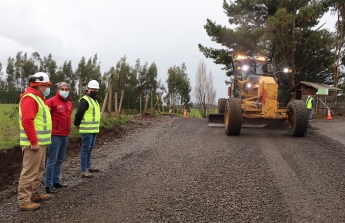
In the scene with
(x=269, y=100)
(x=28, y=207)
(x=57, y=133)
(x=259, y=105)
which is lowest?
(x=28, y=207)

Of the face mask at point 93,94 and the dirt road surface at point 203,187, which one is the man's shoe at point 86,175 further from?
the face mask at point 93,94

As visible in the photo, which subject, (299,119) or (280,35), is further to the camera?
(280,35)

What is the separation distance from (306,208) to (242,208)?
2.86 ft

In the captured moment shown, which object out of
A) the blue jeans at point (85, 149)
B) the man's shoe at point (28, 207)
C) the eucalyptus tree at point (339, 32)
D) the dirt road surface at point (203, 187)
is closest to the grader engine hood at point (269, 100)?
the dirt road surface at point (203, 187)

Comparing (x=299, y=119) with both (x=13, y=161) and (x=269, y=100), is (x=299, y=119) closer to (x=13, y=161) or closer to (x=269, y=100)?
(x=269, y=100)

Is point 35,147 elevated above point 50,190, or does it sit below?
above

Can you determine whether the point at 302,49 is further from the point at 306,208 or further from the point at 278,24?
the point at 306,208

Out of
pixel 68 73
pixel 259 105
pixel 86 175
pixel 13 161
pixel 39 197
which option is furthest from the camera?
pixel 68 73

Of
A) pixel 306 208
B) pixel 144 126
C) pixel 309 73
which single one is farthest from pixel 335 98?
pixel 306 208

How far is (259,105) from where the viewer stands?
11000 millimetres

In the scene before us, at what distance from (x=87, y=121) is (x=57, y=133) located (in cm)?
94

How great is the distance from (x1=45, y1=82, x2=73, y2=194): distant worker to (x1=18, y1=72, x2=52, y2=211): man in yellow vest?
0.36 m

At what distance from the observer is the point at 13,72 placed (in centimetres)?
6656

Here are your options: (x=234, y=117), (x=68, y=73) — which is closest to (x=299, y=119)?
(x=234, y=117)
